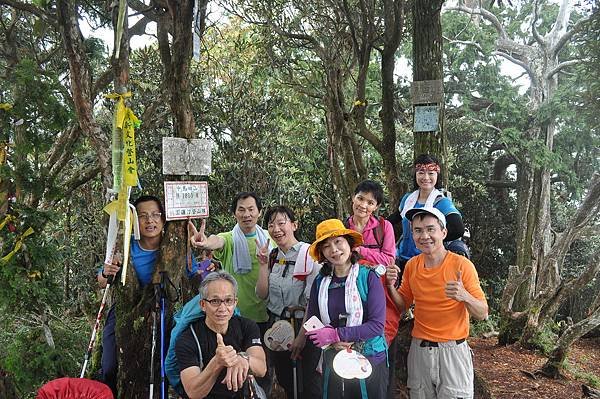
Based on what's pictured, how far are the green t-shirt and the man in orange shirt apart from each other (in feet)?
4.07

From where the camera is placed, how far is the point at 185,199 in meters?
3.59

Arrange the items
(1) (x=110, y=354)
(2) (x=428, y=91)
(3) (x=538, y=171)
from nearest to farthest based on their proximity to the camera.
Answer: (1) (x=110, y=354)
(2) (x=428, y=91)
(3) (x=538, y=171)

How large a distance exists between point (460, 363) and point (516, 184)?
10164mm

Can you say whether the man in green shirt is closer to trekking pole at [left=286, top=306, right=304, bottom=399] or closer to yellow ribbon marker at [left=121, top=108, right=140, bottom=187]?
trekking pole at [left=286, top=306, right=304, bottom=399]

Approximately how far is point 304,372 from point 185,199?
1524 millimetres

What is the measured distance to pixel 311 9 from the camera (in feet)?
24.2

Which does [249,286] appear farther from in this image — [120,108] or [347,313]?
[120,108]

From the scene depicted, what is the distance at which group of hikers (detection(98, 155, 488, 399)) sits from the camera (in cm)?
269

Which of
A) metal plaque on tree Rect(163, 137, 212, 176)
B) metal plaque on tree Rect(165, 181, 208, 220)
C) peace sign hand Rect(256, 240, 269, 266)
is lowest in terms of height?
peace sign hand Rect(256, 240, 269, 266)

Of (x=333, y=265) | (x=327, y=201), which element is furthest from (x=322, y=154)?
(x=333, y=265)

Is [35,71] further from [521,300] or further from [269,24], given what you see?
[521,300]

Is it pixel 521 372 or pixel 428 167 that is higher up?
pixel 428 167

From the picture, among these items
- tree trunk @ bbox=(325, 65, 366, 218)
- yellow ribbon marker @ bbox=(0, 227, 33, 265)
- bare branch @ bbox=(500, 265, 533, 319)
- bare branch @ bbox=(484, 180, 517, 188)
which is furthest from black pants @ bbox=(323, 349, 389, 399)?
bare branch @ bbox=(484, 180, 517, 188)

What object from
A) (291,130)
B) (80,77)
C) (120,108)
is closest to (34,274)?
(80,77)
